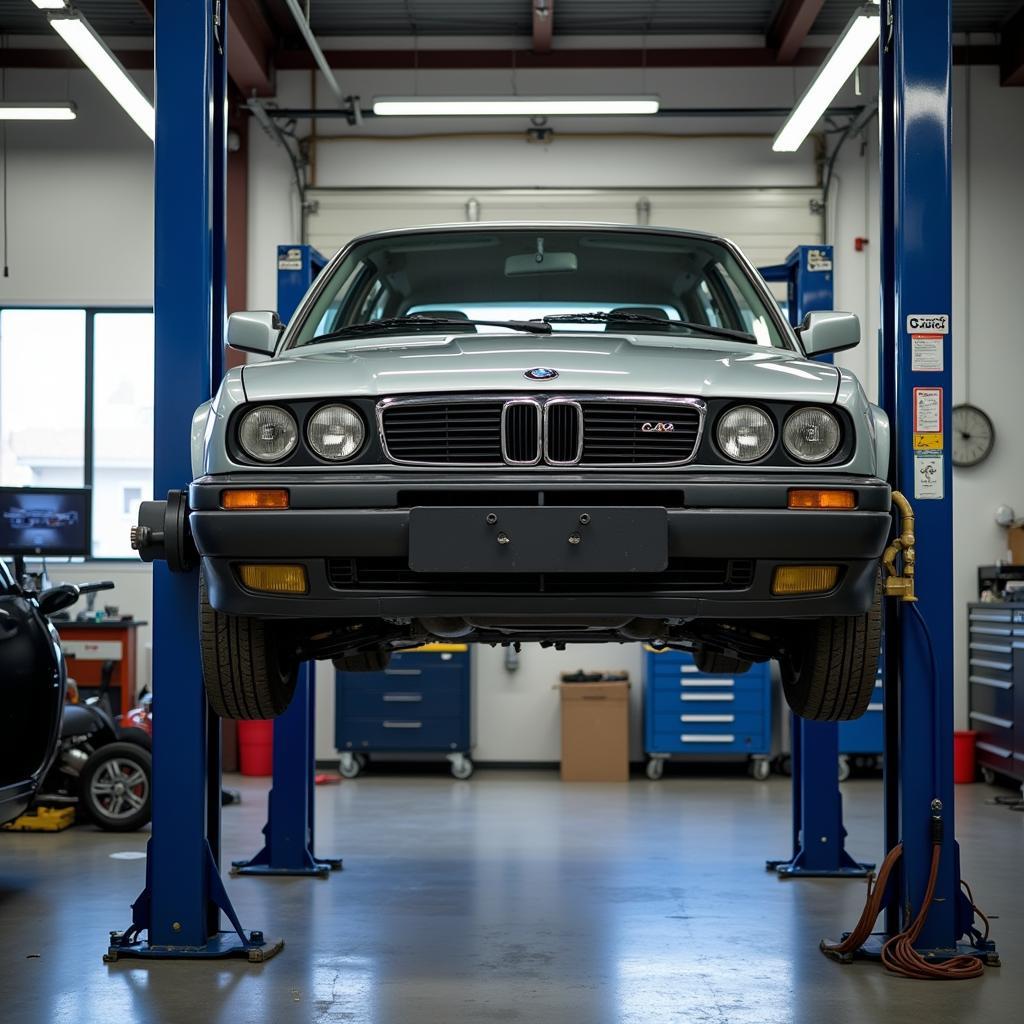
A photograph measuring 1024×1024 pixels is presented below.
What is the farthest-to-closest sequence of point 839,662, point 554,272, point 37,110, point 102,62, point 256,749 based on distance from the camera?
point 256,749 < point 37,110 < point 102,62 < point 554,272 < point 839,662

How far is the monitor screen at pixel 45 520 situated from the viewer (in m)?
8.09

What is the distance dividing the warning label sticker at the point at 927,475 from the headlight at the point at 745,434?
3.55ft

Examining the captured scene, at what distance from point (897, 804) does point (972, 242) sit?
23.1 ft

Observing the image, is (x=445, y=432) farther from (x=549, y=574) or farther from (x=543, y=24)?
(x=543, y=24)

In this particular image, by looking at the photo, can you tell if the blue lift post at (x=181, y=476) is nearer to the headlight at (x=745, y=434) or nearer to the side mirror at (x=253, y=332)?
the side mirror at (x=253, y=332)

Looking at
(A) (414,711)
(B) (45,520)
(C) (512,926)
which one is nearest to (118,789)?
(B) (45,520)

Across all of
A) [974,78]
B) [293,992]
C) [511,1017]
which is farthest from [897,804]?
[974,78]

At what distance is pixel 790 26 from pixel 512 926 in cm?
718

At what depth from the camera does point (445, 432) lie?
2.94m

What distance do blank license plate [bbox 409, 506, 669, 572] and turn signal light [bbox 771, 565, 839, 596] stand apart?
0.28 metres

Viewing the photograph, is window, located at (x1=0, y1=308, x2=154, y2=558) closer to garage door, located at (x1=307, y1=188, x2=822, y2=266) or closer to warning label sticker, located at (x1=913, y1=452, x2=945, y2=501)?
garage door, located at (x1=307, y1=188, x2=822, y2=266)

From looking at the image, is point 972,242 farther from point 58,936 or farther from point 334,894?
point 58,936

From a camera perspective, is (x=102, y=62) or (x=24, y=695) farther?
(x=102, y=62)

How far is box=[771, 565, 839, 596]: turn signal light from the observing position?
2.88 m
